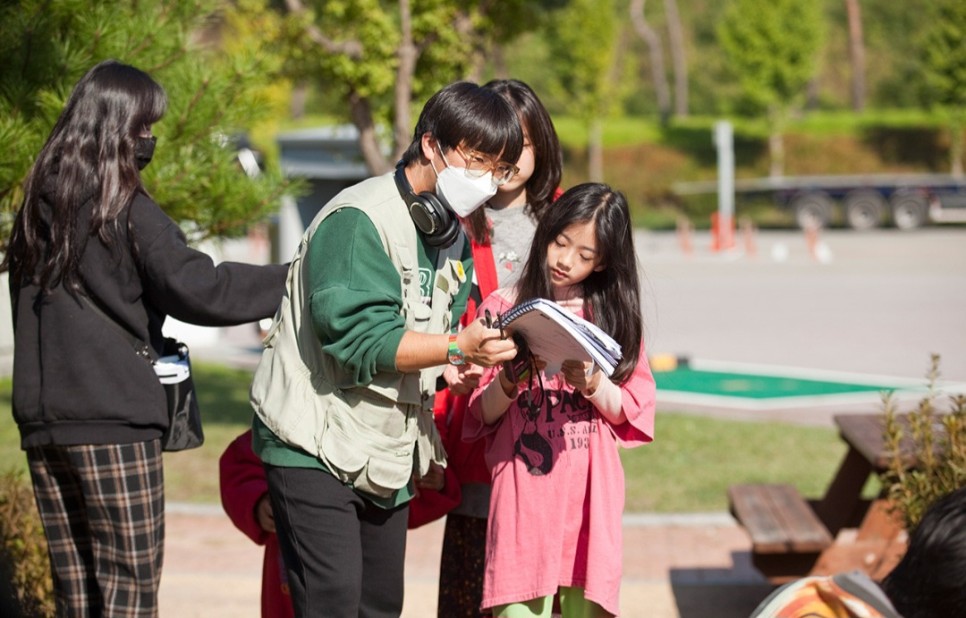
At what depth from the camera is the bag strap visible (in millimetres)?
2959

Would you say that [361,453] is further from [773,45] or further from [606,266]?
[773,45]

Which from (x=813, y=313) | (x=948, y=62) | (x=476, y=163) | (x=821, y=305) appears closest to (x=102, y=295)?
(x=476, y=163)

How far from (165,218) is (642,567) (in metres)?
3.22

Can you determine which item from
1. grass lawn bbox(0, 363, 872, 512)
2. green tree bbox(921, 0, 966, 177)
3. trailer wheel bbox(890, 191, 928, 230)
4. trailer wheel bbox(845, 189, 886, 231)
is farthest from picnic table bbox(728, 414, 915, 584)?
green tree bbox(921, 0, 966, 177)

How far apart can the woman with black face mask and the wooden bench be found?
2.55 metres

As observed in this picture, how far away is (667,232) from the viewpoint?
33656 mm

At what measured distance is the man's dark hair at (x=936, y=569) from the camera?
2006mm

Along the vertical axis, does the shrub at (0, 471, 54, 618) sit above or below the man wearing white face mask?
below

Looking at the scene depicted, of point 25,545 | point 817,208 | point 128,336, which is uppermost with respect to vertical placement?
point 128,336

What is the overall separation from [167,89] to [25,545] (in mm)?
1654

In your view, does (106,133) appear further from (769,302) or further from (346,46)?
(769,302)

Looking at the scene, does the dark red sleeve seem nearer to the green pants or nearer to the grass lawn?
the green pants

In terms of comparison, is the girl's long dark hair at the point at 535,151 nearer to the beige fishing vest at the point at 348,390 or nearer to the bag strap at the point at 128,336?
the beige fishing vest at the point at 348,390

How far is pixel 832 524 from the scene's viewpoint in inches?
222
